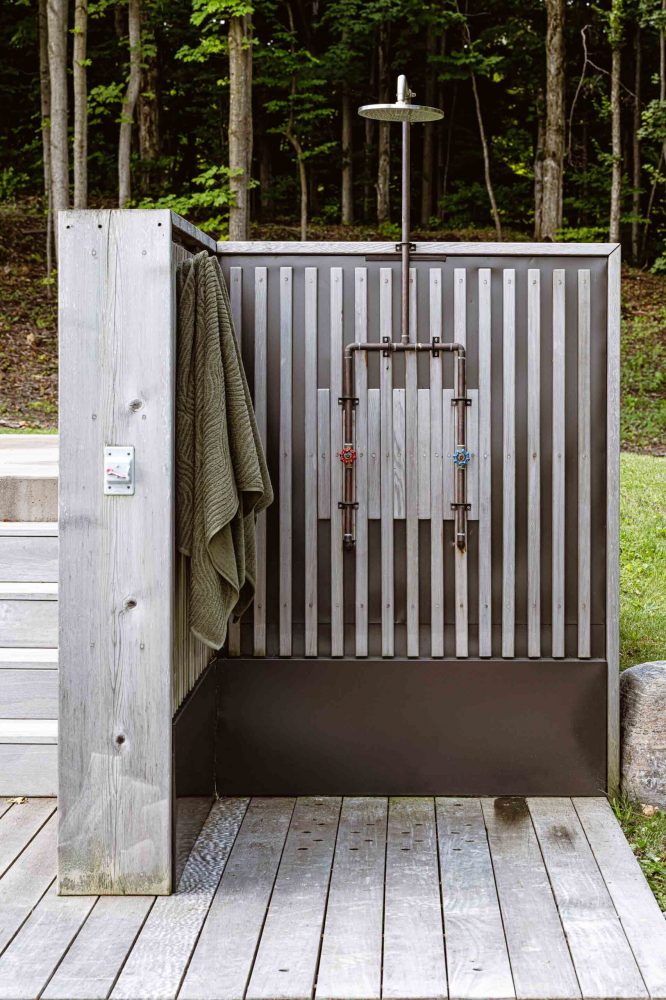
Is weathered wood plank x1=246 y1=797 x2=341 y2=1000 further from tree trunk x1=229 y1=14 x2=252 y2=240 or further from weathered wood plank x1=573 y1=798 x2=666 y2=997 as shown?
tree trunk x1=229 y1=14 x2=252 y2=240

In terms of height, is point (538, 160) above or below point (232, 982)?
above

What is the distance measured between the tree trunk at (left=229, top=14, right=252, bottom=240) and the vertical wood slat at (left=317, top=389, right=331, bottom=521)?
8572 mm

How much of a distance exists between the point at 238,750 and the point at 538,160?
18846mm

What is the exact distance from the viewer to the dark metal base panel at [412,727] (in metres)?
4.15

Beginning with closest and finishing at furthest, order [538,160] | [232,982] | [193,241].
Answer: [232,982]
[193,241]
[538,160]

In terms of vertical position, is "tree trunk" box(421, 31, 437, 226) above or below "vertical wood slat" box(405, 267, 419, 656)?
above

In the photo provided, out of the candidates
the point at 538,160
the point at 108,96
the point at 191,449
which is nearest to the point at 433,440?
the point at 191,449

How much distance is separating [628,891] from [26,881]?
1838mm

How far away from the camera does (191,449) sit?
3.42 metres

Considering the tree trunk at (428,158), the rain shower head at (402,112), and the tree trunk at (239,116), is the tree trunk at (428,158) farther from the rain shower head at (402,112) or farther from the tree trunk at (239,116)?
the rain shower head at (402,112)

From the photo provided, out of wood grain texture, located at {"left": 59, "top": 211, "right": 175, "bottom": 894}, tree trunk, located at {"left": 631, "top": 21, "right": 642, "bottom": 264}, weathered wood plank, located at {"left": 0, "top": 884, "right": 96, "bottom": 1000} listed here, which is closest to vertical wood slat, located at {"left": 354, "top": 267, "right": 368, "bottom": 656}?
wood grain texture, located at {"left": 59, "top": 211, "right": 175, "bottom": 894}

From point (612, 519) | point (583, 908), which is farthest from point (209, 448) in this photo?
point (583, 908)

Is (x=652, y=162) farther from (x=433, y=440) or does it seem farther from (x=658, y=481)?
(x=433, y=440)

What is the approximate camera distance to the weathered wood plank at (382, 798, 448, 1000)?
2.73 metres
